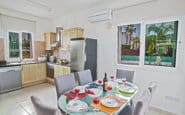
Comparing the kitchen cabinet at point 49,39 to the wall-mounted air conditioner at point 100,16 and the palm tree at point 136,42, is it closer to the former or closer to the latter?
the wall-mounted air conditioner at point 100,16

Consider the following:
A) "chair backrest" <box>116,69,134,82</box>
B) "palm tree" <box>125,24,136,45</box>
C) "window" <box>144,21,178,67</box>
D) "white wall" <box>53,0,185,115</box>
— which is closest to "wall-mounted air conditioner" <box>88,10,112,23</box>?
"white wall" <box>53,0,185,115</box>

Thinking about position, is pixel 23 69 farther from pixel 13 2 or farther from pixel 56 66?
pixel 13 2

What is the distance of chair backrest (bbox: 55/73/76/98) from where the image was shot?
2001mm

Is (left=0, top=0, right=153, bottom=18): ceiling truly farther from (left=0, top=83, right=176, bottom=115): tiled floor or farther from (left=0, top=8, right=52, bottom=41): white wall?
(left=0, top=83, right=176, bottom=115): tiled floor

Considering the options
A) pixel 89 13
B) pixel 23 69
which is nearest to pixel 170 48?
pixel 89 13

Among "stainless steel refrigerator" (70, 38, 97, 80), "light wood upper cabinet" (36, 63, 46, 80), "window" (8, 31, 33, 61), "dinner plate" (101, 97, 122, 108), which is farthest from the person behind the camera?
"light wood upper cabinet" (36, 63, 46, 80)

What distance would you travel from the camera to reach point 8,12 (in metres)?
4.06

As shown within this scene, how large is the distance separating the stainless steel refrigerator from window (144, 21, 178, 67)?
57.9 inches

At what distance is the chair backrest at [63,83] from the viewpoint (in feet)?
6.57

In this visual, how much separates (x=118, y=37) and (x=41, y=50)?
11.6 feet

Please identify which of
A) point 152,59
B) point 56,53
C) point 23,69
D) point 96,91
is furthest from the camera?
point 56,53

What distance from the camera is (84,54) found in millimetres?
3320

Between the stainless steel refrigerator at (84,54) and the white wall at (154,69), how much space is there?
0.19 meters

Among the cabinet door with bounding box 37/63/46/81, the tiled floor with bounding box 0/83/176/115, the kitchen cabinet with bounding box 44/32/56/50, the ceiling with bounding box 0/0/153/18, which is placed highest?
the ceiling with bounding box 0/0/153/18
